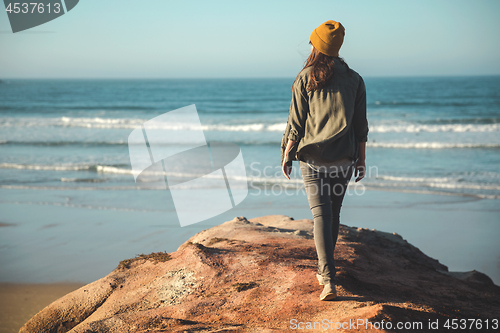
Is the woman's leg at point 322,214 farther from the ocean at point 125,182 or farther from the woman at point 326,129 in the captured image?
the ocean at point 125,182

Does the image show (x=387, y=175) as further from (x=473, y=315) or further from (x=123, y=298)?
(x=123, y=298)

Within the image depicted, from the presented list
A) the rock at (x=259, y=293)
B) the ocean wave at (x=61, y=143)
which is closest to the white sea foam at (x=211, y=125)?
the ocean wave at (x=61, y=143)

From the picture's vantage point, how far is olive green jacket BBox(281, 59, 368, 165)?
7.32 feet

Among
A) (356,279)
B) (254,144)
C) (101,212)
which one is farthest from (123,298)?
(254,144)

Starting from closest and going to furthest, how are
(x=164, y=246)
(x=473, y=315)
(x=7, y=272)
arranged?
1. (x=473, y=315)
2. (x=7, y=272)
3. (x=164, y=246)

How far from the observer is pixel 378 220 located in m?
6.10

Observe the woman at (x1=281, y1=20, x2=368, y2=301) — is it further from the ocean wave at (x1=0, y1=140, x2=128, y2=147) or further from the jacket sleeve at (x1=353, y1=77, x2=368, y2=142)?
the ocean wave at (x1=0, y1=140, x2=128, y2=147)

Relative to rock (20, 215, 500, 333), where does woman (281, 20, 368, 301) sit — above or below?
above

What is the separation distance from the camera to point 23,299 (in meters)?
3.91

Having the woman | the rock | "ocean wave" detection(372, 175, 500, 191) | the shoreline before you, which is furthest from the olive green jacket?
"ocean wave" detection(372, 175, 500, 191)

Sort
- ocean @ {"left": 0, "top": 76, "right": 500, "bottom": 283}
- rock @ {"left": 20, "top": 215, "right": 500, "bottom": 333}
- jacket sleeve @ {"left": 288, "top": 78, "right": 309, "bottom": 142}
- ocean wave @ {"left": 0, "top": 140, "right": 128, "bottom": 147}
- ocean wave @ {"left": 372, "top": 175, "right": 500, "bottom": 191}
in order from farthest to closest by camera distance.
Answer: ocean wave @ {"left": 0, "top": 140, "right": 128, "bottom": 147}, ocean wave @ {"left": 372, "top": 175, "right": 500, "bottom": 191}, ocean @ {"left": 0, "top": 76, "right": 500, "bottom": 283}, jacket sleeve @ {"left": 288, "top": 78, "right": 309, "bottom": 142}, rock @ {"left": 20, "top": 215, "right": 500, "bottom": 333}

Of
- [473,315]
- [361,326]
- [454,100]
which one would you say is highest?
[361,326]

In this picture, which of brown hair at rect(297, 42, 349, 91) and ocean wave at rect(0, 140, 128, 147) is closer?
brown hair at rect(297, 42, 349, 91)

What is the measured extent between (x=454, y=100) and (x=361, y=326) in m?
32.2
